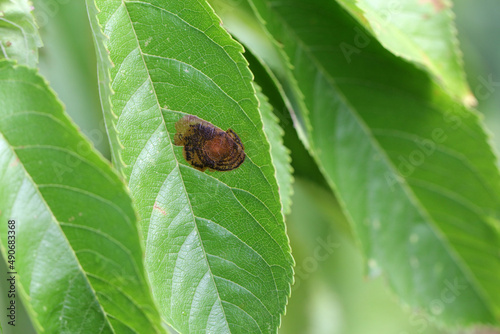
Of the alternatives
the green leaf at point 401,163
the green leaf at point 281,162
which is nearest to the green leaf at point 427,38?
the green leaf at point 401,163

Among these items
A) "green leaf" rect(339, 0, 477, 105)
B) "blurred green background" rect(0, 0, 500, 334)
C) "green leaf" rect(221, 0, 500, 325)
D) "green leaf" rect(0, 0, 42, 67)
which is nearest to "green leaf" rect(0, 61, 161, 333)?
"green leaf" rect(0, 0, 42, 67)

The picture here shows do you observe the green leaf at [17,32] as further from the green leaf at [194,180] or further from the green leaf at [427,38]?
the green leaf at [427,38]

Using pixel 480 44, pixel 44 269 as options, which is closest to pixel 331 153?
pixel 44 269

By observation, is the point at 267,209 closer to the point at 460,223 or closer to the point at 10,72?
the point at 10,72

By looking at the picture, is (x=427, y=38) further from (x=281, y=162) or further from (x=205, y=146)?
(x=205, y=146)

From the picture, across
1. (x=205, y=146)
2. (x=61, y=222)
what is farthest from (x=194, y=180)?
(x=61, y=222)
